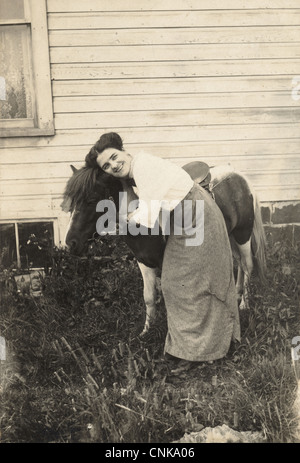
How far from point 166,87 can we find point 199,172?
0.40 metres

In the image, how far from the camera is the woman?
2.25 metres

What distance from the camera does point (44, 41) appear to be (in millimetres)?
2273

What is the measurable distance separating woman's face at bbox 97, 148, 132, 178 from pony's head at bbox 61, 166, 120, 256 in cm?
3

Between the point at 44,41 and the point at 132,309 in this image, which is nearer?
the point at 44,41

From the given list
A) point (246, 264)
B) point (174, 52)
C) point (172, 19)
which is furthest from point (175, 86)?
point (246, 264)

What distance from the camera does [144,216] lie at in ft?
7.16

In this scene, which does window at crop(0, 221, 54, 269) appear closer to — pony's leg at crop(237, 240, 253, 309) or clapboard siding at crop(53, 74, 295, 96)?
clapboard siding at crop(53, 74, 295, 96)

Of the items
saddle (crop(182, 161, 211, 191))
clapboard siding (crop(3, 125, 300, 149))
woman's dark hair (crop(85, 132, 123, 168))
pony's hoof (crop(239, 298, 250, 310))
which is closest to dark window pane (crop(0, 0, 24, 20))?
clapboard siding (crop(3, 125, 300, 149))

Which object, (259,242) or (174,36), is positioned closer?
(174,36)

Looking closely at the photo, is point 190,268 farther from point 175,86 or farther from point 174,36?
point 174,36

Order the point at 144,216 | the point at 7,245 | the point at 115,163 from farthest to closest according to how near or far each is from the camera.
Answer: the point at 7,245 < the point at 115,163 < the point at 144,216
